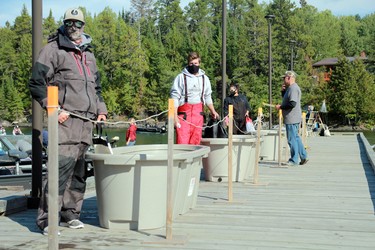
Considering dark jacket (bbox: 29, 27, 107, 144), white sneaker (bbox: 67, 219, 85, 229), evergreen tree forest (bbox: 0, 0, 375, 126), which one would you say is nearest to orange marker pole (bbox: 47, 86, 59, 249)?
dark jacket (bbox: 29, 27, 107, 144)

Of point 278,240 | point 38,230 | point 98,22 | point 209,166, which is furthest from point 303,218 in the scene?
point 98,22

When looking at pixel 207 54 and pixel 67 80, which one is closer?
pixel 67 80

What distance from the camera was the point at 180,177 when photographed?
638cm

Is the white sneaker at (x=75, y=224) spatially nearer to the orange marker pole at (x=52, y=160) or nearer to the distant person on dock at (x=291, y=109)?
the orange marker pole at (x=52, y=160)

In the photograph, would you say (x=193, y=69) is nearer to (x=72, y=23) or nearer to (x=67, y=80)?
(x=72, y=23)

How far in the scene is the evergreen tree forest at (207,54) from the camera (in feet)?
329

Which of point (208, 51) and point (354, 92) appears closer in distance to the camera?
point (354, 92)

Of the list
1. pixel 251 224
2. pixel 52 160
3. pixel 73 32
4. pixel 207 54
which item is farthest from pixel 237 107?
pixel 207 54

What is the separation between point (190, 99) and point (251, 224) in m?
2.89

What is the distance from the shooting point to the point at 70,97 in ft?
19.3

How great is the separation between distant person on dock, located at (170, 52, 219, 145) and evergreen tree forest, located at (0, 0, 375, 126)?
74930mm

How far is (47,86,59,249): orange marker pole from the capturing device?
169 inches

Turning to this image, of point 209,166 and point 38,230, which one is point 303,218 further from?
point 209,166

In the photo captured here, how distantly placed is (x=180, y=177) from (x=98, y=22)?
11897cm
